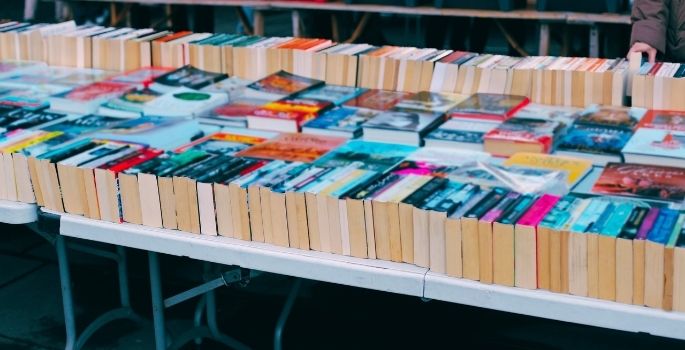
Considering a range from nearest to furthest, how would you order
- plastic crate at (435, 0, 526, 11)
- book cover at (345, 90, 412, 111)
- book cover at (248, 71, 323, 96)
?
1. book cover at (345, 90, 412, 111)
2. book cover at (248, 71, 323, 96)
3. plastic crate at (435, 0, 526, 11)

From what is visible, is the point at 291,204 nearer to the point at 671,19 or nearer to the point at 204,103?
the point at 204,103

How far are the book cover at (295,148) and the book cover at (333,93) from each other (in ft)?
1.21

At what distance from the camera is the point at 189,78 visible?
3.77 meters

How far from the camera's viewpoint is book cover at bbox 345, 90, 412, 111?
3314 mm

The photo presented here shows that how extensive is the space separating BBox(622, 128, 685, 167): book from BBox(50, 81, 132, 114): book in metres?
1.93

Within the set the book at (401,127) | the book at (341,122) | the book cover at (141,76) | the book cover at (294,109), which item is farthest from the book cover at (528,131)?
the book cover at (141,76)

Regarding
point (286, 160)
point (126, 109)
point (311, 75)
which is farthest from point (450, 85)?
point (126, 109)

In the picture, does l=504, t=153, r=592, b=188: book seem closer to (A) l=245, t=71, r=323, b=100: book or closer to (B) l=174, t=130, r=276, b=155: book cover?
(B) l=174, t=130, r=276, b=155: book cover

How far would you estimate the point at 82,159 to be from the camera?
2770 millimetres

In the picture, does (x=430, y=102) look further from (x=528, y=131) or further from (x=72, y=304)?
(x=72, y=304)

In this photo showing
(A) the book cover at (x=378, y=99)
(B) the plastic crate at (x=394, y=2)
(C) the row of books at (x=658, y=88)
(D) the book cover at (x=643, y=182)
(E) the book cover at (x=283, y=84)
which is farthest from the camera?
(B) the plastic crate at (x=394, y=2)

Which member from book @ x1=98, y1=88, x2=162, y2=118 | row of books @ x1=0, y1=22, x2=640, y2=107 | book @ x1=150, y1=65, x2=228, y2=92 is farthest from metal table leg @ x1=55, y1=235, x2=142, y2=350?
row of books @ x1=0, y1=22, x2=640, y2=107

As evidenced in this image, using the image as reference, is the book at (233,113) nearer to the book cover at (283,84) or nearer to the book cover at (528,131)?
the book cover at (283,84)

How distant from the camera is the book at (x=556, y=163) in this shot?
261 cm
